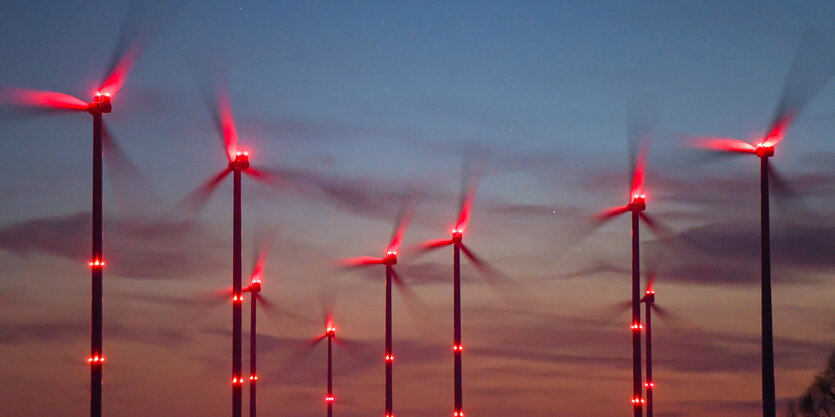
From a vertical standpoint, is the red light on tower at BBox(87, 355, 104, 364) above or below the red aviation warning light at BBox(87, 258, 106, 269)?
below

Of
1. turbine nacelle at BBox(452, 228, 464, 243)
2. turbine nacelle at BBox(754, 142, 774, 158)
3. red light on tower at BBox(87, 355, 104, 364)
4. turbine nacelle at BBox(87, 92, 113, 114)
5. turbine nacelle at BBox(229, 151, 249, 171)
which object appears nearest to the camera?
red light on tower at BBox(87, 355, 104, 364)

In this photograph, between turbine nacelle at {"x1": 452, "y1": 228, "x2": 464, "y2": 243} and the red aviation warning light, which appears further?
turbine nacelle at {"x1": 452, "y1": 228, "x2": 464, "y2": 243}

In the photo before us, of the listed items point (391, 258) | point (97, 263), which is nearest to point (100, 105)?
point (97, 263)

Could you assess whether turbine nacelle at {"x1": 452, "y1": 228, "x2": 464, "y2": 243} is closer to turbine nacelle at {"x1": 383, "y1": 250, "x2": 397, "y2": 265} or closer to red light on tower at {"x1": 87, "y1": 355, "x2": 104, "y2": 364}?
turbine nacelle at {"x1": 383, "y1": 250, "x2": 397, "y2": 265}

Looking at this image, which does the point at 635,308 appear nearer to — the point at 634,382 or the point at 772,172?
the point at 634,382

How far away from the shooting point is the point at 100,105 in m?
62.4

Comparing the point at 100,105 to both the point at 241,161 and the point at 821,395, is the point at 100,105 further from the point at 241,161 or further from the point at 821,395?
the point at 821,395

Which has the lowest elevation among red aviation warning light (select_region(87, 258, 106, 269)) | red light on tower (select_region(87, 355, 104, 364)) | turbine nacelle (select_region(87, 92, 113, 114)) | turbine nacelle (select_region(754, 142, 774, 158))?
red light on tower (select_region(87, 355, 104, 364))

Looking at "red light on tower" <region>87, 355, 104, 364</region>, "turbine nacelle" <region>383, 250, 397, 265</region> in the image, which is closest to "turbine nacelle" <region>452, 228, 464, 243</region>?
"turbine nacelle" <region>383, 250, 397, 265</region>

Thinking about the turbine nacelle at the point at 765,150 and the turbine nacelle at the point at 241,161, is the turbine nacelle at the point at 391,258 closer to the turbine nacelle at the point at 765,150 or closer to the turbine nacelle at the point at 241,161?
the turbine nacelle at the point at 241,161

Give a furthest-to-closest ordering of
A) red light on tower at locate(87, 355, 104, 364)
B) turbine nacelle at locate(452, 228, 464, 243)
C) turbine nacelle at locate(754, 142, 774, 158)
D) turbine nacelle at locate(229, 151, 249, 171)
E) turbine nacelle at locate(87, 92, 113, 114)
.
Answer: turbine nacelle at locate(452, 228, 464, 243) → turbine nacelle at locate(229, 151, 249, 171) → turbine nacelle at locate(754, 142, 774, 158) → turbine nacelle at locate(87, 92, 113, 114) → red light on tower at locate(87, 355, 104, 364)

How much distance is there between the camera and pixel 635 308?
81188mm

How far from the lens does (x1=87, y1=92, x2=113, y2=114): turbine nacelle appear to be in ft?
205

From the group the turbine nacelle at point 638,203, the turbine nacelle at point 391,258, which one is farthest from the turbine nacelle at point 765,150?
the turbine nacelle at point 391,258
